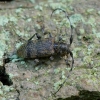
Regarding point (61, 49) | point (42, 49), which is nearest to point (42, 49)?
point (42, 49)

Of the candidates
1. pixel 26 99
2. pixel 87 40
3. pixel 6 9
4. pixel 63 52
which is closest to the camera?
pixel 26 99

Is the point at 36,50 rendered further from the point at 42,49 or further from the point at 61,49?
the point at 61,49

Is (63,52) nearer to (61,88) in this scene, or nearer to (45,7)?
(61,88)

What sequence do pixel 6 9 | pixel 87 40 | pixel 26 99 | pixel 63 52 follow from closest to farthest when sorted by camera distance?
pixel 26 99
pixel 63 52
pixel 87 40
pixel 6 9

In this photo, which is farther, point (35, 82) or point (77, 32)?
point (77, 32)

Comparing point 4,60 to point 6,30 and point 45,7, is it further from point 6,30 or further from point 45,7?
point 45,7

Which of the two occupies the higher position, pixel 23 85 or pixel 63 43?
pixel 63 43

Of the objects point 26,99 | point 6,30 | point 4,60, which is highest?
point 6,30

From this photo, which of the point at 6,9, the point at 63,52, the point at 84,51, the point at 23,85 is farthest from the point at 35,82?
the point at 6,9
